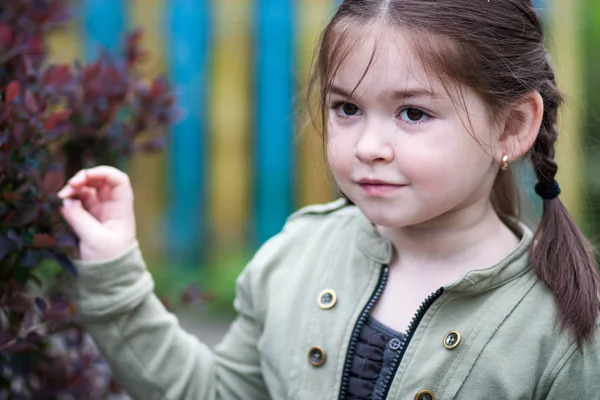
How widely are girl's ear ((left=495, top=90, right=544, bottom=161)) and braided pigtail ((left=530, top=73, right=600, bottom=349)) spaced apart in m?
0.05

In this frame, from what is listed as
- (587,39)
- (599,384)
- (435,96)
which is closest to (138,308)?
(435,96)

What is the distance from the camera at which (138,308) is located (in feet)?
6.87

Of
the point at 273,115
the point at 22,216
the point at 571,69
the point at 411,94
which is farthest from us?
the point at 273,115

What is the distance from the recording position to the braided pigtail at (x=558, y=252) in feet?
5.88

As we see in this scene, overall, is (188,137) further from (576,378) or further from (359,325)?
(576,378)

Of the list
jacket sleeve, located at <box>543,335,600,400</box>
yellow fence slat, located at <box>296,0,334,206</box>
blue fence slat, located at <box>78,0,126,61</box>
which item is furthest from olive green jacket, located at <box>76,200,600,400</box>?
blue fence slat, located at <box>78,0,126,61</box>

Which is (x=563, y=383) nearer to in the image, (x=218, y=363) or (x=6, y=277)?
(x=218, y=363)

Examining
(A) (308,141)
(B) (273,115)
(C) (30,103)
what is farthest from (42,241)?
(B) (273,115)

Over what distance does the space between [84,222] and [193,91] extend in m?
2.88

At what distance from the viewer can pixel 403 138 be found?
5.73 ft

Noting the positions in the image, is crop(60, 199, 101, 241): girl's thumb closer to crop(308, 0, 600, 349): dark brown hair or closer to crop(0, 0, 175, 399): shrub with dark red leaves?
crop(0, 0, 175, 399): shrub with dark red leaves

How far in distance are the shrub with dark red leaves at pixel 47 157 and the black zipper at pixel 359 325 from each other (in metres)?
0.61

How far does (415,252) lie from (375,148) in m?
0.33

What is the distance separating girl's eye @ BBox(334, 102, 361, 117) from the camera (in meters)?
1.83
